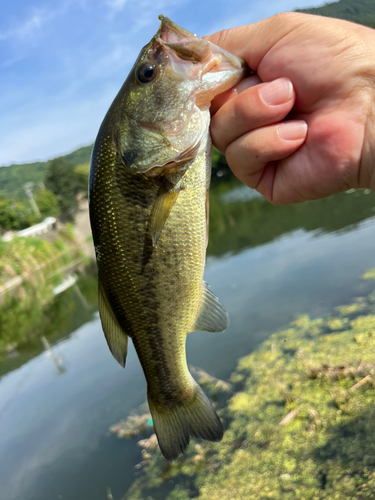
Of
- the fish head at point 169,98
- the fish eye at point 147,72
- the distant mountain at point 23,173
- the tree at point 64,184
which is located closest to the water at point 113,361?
the fish head at point 169,98

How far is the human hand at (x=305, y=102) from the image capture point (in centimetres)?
168

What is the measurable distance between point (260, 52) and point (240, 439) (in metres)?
5.10

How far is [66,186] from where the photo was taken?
63.5 m

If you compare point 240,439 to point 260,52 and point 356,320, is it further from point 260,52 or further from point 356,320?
point 260,52

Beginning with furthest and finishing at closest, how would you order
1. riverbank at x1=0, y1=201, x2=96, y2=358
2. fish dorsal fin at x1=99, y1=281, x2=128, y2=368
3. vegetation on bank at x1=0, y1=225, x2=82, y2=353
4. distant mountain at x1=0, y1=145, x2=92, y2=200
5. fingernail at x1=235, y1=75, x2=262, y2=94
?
distant mountain at x1=0, y1=145, x2=92, y2=200
vegetation on bank at x1=0, y1=225, x2=82, y2=353
riverbank at x1=0, y1=201, x2=96, y2=358
fish dorsal fin at x1=99, y1=281, x2=128, y2=368
fingernail at x1=235, y1=75, x2=262, y2=94

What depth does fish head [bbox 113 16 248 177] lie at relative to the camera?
174cm

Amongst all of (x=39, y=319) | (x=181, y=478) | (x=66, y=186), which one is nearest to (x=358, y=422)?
(x=181, y=478)

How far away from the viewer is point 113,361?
962cm

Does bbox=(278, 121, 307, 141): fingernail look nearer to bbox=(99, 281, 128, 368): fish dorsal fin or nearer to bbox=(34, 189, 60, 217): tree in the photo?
bbox=(99, 281, 128, 368): fish dorsal fin

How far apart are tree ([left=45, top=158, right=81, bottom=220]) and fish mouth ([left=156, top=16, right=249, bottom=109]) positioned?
61956 mm

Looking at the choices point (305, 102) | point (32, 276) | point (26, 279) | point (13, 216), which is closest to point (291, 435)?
point (305, 102)

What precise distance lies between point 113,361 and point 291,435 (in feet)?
19.4

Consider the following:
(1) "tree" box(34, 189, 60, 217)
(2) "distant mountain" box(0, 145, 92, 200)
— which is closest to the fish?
(1) "tree" box(34, 189, 60, 217)

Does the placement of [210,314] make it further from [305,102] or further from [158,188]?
[305,102]
